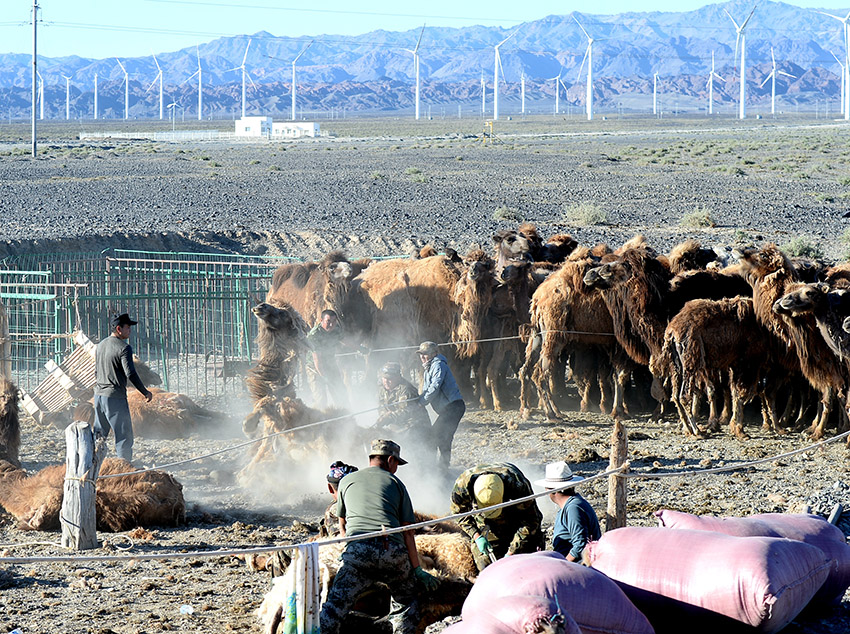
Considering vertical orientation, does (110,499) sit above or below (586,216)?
below

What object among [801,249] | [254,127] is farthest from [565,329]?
[254,127]

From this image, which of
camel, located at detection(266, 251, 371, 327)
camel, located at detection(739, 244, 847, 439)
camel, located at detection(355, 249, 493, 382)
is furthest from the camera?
camel, located at detection(266, 251, 371, 327)

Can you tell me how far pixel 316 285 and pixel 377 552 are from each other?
9.47m

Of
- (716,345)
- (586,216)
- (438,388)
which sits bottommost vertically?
(438,388)

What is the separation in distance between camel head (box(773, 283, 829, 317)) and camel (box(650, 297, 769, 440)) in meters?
0.93

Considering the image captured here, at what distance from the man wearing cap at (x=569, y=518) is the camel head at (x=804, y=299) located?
566 cm

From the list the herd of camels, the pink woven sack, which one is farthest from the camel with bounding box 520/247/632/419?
the pink woven sack

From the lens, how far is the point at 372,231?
100ft

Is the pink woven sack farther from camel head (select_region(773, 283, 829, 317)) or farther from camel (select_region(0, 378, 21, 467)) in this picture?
camel head (select_region(773, 283, 829, 317))

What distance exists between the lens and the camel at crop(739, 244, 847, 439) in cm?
1214

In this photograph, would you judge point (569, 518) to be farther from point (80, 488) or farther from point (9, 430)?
point (9, 430)

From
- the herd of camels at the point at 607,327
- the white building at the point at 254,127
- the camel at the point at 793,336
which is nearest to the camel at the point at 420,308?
the herd of camels at the point at 607,327

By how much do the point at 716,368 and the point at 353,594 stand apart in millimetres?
7633

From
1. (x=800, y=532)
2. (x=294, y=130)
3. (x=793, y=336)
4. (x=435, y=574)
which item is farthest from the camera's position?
(x=294, y=130)
